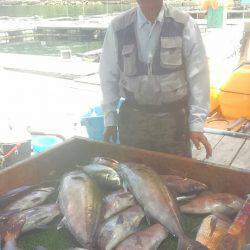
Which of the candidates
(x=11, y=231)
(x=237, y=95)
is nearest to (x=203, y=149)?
(x=237, y=95)

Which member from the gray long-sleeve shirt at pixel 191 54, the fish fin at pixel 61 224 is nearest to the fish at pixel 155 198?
the fish fin at pixel 61 224

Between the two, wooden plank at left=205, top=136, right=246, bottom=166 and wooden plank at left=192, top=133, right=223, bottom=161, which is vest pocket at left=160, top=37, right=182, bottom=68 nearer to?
wooden plank at left=205, top=136, right=246, bottom=166

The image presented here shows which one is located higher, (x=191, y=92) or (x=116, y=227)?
(x=191, y=92)

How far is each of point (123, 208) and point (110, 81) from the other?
5.08 feet

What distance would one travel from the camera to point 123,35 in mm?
3318

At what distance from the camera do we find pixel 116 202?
7.77 ft

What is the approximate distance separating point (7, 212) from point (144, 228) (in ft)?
2.94

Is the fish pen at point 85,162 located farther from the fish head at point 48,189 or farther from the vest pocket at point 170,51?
the vest pocket at point 170,51

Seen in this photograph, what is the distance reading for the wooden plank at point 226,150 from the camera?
4988 millimetres

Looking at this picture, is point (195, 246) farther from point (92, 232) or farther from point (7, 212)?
point (7, 212)

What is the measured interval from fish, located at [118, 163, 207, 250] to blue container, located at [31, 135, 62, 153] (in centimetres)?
280

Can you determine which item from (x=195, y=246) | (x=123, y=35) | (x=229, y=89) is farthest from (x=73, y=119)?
(x=195, y=246)

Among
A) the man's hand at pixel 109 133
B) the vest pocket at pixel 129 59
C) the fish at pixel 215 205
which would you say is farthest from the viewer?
the man's hand at pixel 109 133

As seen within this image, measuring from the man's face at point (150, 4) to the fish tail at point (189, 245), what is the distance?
2004mm
